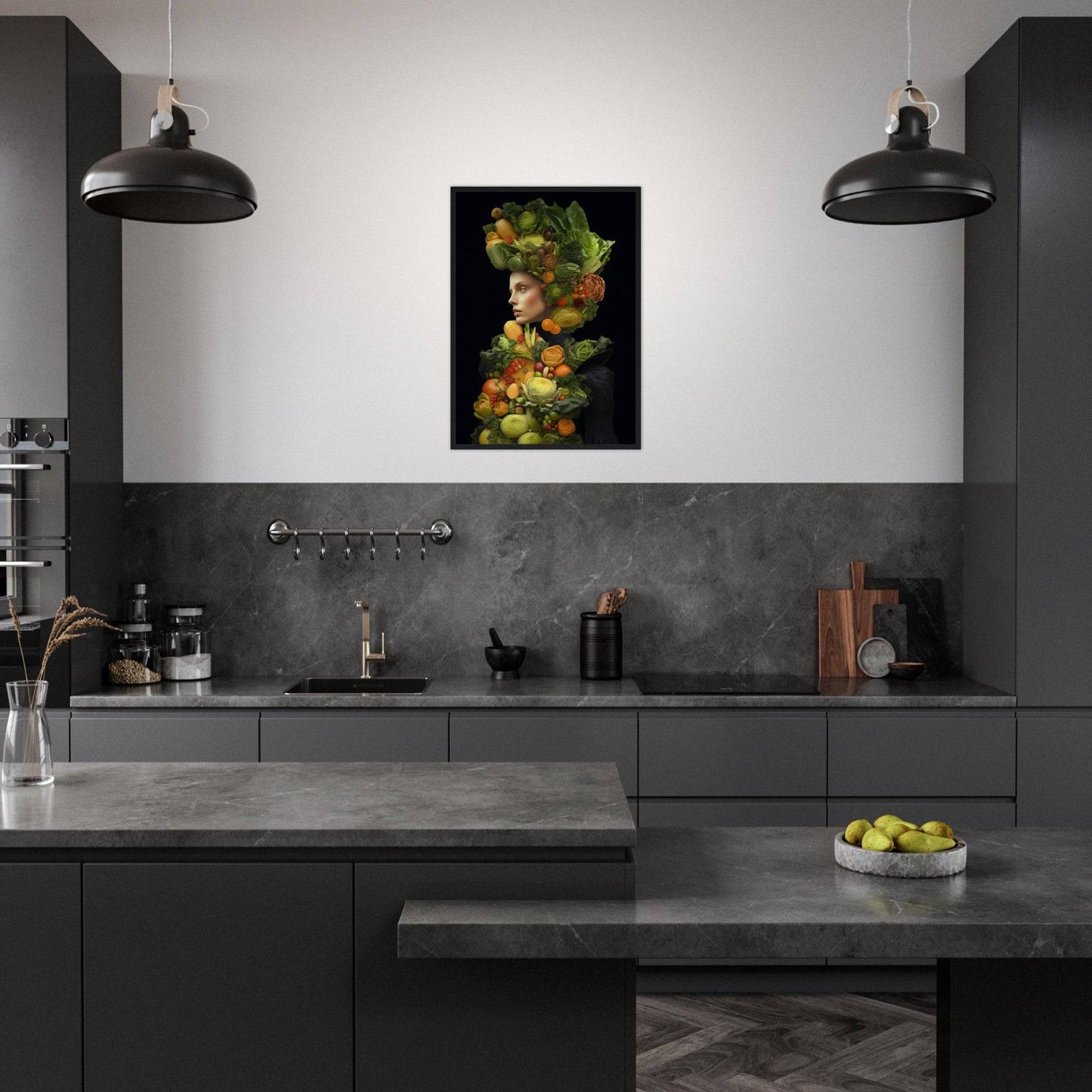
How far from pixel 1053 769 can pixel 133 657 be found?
131 inches

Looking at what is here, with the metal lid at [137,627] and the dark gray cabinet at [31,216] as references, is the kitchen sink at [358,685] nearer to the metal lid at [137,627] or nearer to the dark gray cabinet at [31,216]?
the metal lid at [137,627]

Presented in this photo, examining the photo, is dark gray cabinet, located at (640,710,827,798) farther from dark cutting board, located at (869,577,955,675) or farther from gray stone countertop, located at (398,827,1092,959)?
gray stone countertop, located at (398,827,1092,959)

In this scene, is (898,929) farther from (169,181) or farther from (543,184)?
(543,184)

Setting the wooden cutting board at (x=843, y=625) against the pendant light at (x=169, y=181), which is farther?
the wooden cutting board at (x=843, y=625)

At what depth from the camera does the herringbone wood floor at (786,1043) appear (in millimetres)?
3316

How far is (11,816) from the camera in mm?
2238

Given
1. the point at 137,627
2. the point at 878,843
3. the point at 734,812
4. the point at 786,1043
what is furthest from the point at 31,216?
the point at 786,1043

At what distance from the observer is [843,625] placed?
4578mm

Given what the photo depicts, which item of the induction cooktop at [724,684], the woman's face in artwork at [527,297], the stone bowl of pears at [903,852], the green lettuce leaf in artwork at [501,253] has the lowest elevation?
the stone bowl of pears at [903,852]

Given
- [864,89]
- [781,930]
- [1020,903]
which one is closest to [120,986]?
[781,930]

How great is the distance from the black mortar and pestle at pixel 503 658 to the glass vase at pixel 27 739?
2.09 m

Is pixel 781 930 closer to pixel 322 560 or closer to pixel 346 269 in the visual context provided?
pixel 322 560

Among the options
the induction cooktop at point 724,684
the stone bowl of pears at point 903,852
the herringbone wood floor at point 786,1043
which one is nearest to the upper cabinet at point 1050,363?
the induction cooktop at point 724,684

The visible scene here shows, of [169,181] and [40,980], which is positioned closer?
[40,980]
